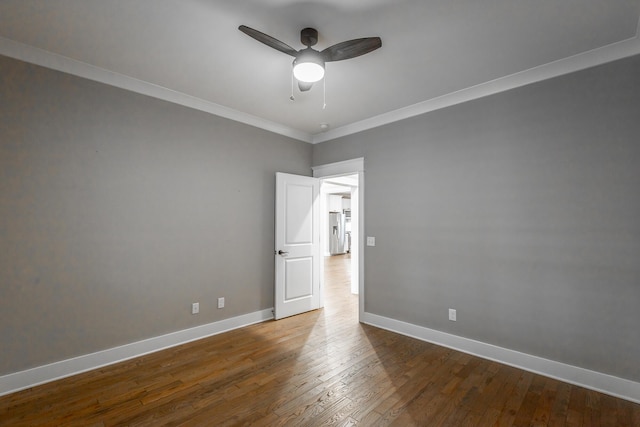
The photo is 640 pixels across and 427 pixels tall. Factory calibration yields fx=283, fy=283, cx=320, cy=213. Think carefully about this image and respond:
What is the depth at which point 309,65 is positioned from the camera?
2.19m

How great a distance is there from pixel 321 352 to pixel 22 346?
264 centimetres

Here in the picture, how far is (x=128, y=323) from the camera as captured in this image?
2910 millimetres

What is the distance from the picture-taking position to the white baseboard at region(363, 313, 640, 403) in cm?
228

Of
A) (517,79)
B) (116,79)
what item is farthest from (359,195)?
(116,79)

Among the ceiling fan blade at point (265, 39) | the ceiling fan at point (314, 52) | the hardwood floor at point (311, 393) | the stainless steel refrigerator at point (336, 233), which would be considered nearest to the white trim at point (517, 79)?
the ceiling fan at point (314, 52)

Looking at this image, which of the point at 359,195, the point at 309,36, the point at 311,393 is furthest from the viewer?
the point at 359,195

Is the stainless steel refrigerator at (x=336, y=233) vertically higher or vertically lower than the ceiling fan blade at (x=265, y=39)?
lower

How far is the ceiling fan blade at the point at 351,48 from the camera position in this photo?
1.97 metres

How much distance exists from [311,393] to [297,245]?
90.6 inches

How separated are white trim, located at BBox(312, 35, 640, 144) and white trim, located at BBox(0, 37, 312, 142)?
5.76ft

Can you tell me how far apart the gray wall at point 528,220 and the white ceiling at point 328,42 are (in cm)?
32

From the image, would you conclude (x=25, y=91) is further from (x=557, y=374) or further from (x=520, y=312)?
(x=557, y=374)

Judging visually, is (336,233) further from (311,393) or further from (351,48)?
(351,48)

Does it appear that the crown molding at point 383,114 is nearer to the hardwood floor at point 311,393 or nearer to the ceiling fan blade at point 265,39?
the ceiling fan blade at point 265,39
